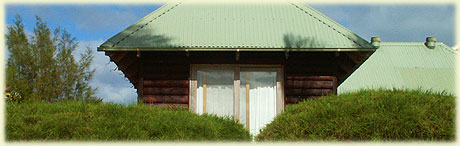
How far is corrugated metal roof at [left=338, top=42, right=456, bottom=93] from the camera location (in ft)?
59.1

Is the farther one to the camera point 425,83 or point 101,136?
point 425,83

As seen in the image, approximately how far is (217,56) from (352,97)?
400 centimetres

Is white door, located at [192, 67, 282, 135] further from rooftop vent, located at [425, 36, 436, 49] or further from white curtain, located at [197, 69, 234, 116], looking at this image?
rooftop vent, located at [425, 36, 436, 49]

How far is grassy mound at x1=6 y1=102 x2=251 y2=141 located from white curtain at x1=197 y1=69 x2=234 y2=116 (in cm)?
284

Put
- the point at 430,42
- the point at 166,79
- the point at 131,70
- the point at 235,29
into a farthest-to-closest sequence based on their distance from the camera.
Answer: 1. the point at 430,42
2. the point at 131,70
3. the point at 235,29
4. the point at 166,79

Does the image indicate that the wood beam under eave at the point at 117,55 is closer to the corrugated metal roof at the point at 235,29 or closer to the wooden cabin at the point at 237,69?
the wooden cabin at the point at 237,69

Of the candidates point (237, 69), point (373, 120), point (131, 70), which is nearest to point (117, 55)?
point (131, 70)

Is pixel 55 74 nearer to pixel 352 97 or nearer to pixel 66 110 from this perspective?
pixel 66 110

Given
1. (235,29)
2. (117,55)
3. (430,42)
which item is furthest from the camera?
(430,42)

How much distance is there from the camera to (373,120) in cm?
629

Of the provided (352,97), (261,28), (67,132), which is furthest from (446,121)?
(67,132)

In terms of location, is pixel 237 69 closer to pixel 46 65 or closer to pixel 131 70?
pixel 131 70

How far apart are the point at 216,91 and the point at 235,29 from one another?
1.69 metres

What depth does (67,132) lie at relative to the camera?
620 centimetres
